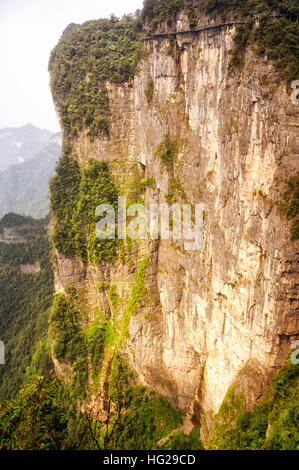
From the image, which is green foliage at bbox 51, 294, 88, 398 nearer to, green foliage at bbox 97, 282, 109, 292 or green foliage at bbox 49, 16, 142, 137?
green foliage at bbox 97, 282, 109, 292

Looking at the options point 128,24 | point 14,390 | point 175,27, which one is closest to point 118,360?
point 14,390

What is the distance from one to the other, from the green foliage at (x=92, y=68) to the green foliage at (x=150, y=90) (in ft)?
6.56

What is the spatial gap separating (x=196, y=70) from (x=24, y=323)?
873 inches

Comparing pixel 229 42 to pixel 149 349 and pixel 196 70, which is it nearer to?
pixel 196 70

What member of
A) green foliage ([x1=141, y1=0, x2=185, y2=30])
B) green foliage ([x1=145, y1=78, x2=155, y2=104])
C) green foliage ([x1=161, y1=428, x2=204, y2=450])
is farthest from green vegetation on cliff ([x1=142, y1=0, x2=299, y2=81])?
green foliage ([x1=161, y1=428, x2=204, y2=450])

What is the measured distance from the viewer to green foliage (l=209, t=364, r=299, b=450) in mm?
8508

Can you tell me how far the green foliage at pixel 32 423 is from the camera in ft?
21.7

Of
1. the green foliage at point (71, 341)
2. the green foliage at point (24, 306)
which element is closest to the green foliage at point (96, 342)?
the green foliage at point (71, 341)

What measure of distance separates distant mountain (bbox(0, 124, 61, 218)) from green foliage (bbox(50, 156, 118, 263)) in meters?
42.6

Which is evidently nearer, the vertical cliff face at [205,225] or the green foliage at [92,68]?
the vertical cliff face at [205,225]

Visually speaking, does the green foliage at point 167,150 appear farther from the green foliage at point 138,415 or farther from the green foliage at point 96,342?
the green foliage at point 138,415

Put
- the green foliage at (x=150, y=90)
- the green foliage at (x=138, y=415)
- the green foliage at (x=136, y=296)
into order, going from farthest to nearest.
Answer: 1. the green foliage at (x=136, y=296)
2. the green foliage at (x=138, y=415)
3. the green foliage at (x=150, y=90)
